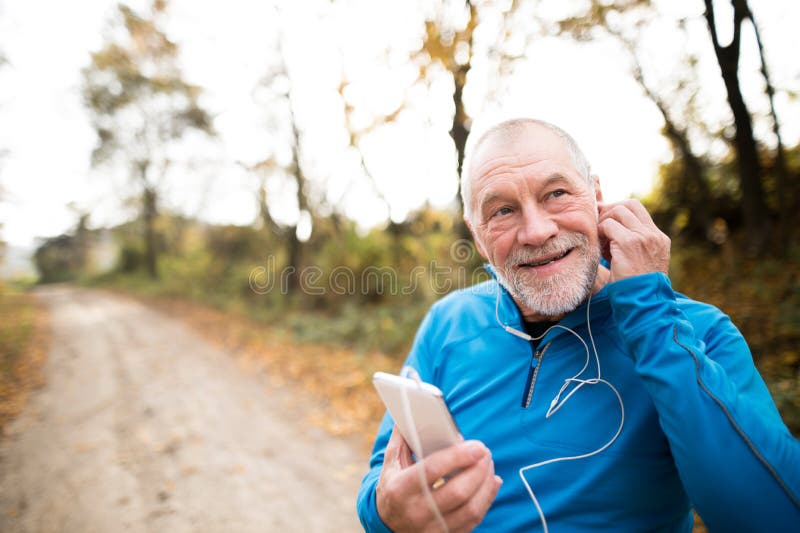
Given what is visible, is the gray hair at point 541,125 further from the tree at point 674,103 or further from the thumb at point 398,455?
the tree at point 674,103

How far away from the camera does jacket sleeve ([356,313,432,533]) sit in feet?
4.39

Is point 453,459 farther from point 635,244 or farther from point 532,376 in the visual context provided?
point 635,244

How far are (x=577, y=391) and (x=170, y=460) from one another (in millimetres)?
4351

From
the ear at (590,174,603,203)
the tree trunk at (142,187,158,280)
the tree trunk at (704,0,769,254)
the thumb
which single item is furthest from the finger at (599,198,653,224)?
the tree trunk at (142,187,158,280)

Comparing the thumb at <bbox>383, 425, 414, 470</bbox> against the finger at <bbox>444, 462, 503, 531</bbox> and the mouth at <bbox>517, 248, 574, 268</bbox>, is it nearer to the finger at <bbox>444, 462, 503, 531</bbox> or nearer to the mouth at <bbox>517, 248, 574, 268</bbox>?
the finger at <bbox>444, 462, 503, 531</bbox>

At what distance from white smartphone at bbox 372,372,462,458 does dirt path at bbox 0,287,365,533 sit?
260 centimetres

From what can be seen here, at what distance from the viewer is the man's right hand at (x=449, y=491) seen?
1.05 metres

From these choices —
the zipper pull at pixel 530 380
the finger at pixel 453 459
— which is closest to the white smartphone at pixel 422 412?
the finger at pixel 453 459

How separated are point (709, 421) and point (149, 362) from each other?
8.92m

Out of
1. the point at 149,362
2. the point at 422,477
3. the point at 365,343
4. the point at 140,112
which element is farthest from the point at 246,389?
the point at 140,112

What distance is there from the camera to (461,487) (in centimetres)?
105

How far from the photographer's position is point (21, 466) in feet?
13.3

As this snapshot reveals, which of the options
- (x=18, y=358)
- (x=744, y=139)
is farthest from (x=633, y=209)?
(x=18, y=358)

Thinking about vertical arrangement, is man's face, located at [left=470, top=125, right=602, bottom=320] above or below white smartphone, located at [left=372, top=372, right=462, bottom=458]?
above
